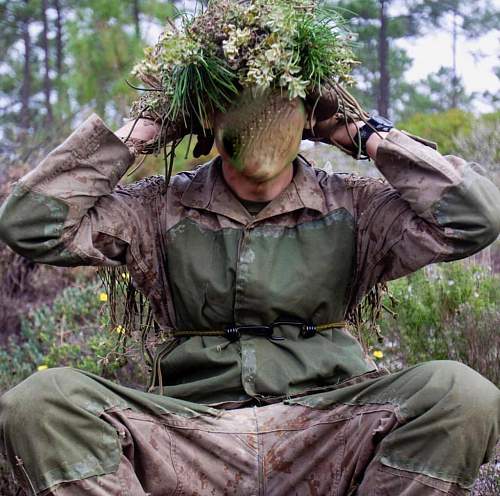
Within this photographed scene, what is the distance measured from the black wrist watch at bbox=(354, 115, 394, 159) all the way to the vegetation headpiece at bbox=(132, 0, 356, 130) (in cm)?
20

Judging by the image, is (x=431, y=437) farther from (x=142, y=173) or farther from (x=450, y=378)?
(x=142, y=173)

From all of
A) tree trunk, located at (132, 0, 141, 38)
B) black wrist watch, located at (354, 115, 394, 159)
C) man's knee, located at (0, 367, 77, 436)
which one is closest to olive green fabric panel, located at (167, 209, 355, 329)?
black wrist watch, located at (354, 115, 394, 159)

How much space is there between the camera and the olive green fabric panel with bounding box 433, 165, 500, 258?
10.4 feet

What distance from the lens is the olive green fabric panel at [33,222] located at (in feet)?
10.5

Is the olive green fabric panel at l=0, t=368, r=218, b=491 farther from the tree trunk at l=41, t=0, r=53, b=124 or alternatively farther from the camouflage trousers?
the tree trunk at l=41, t=0, r=53, b=124

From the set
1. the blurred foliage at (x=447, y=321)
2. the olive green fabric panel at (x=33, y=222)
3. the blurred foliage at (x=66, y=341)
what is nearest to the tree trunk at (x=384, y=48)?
the blurred foliage at (x=66, y=341)

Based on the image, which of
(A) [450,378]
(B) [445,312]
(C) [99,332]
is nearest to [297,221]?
(A) [450,378]

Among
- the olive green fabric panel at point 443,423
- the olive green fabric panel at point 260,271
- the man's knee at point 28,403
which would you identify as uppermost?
the olive green fabric panel at point 260,271

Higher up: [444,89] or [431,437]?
[431,437]

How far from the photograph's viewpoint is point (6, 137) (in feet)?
41.4

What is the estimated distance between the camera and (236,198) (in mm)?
3488

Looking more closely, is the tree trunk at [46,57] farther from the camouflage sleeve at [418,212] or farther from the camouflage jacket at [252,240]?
the camouflage sleeve at [418,212]

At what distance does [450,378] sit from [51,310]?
492 centimetres

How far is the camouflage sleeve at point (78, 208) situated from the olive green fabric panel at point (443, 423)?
3.78 ft
